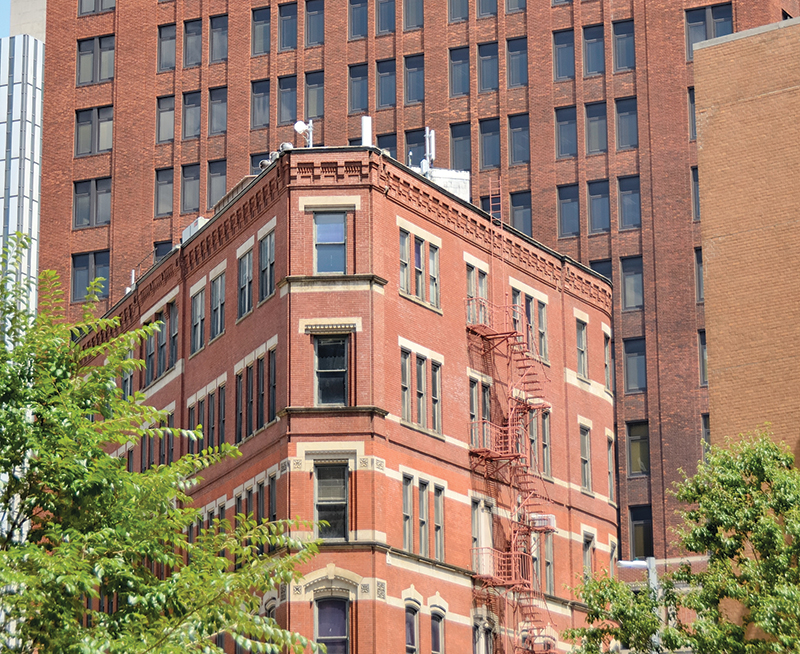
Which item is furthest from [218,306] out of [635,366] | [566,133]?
[566,133]

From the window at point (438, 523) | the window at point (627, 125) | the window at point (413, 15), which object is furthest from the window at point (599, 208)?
the window at point (438, 523)

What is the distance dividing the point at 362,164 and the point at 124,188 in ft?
161

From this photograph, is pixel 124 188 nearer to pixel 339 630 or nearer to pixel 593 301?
pixel 593 301

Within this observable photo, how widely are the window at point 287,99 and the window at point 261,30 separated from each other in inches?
105

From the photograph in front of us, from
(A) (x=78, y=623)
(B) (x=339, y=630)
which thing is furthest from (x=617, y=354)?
(A) (x=78, y=623)

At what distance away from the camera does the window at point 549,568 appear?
62281 millimetres

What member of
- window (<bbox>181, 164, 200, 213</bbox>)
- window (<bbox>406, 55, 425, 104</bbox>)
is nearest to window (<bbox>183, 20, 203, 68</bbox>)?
window (<bbox>181, 164, 200, 213</bbox>)

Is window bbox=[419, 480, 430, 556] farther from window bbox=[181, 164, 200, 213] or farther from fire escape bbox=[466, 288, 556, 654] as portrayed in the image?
window bbox=[181, 164, 200, 213]

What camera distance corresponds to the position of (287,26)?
3976 inches

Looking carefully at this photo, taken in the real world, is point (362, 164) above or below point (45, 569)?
above

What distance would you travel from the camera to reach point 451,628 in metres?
55.3

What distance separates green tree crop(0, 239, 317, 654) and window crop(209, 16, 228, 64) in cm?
7412

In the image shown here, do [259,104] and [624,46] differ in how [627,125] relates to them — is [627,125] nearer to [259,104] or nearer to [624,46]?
[624,46]

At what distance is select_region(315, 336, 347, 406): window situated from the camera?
54.0 m
